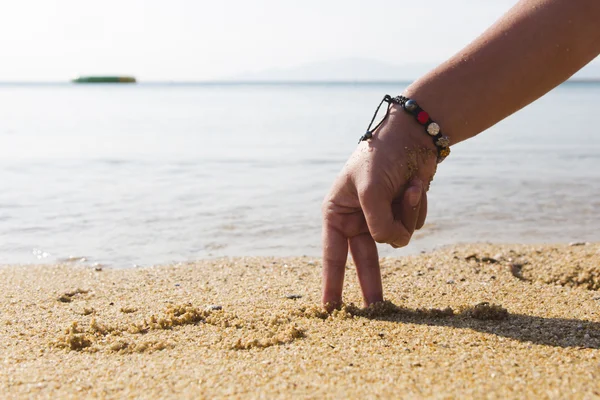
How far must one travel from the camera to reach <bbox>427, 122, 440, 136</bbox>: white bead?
2.61m

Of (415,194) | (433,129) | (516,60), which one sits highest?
(516,60)

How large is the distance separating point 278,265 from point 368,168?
266 cm

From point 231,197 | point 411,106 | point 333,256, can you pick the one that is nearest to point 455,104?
point 411,106

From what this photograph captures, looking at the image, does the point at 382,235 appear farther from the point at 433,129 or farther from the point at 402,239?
the point at 433,129

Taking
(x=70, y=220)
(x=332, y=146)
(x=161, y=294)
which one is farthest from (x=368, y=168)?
(x=332, y=146)

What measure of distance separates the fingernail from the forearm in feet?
0.95

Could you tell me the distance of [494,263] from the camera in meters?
5.02

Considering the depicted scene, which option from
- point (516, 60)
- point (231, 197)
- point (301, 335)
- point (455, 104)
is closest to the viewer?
point (516, 60)

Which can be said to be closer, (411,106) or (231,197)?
(411,106)

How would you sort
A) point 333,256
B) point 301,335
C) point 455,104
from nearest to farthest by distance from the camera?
point 455,104 → point 301,335 → point 333,256

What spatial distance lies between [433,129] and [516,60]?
42 cm

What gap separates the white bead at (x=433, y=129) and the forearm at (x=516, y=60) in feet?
0.17

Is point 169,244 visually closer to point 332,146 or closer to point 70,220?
point 70,220

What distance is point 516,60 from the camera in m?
2.38
